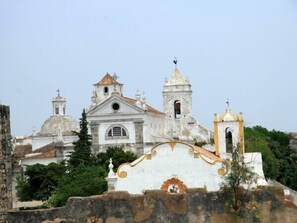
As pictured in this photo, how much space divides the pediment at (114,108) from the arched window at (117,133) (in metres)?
1.03

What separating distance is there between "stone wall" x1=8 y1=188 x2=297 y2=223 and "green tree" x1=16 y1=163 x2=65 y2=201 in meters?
24.3

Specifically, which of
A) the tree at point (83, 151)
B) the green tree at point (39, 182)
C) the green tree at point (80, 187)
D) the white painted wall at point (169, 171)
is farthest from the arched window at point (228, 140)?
the tree at point (83, 151)

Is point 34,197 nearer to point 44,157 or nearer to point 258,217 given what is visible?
point 44,157

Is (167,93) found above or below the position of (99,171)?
above

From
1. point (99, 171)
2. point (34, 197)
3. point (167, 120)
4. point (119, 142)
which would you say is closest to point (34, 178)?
point (34, 197)

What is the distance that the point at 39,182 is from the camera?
50.9 meters

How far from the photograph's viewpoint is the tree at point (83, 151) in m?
55.0

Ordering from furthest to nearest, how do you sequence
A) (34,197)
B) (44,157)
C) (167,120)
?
1. (167,120)
2. (44,157)
3. (34,197)

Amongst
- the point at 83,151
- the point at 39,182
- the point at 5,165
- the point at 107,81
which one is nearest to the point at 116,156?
the point at 83,151

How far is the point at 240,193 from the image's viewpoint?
23.0 metres

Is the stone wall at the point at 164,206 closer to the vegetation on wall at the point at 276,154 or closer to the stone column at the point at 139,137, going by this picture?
the vegetation on wall at the point at 276,154

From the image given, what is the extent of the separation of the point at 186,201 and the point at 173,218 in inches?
21.2

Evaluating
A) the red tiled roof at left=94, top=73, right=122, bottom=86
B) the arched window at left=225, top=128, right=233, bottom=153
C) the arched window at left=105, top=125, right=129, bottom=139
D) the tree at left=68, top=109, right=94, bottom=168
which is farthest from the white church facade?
the arched window at left=225, top=128, right=233, bottom=153

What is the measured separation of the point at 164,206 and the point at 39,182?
28.6 meters
